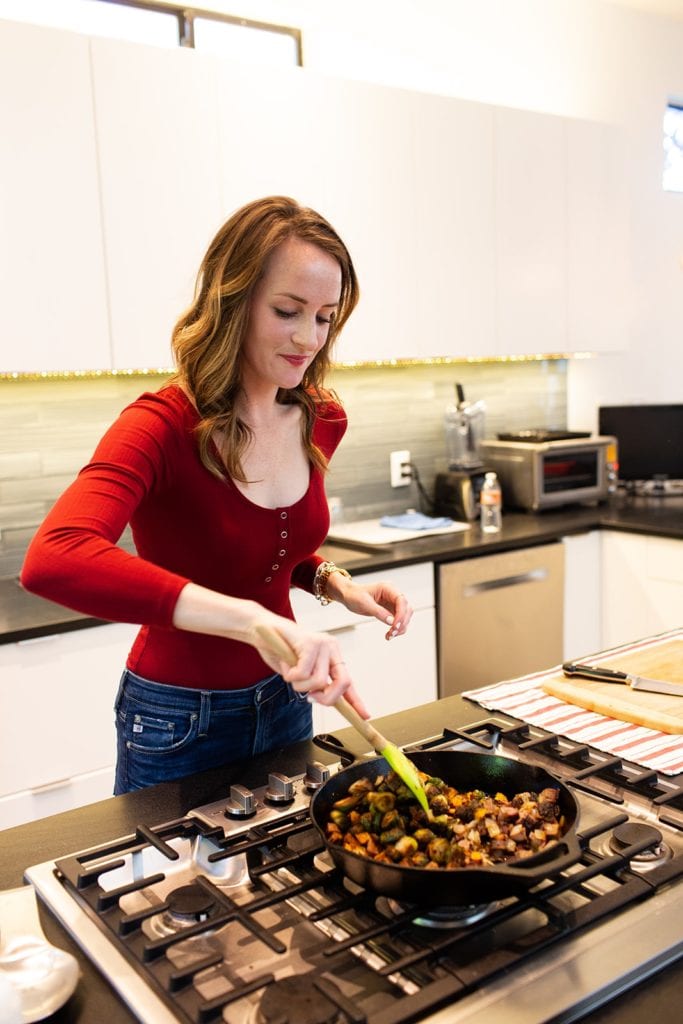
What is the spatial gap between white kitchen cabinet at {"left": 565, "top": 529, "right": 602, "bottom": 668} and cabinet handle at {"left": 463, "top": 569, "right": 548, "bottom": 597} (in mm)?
152

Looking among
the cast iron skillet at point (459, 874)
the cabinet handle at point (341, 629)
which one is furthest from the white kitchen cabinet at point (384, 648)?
the cast iron skillet at point (459, 874)

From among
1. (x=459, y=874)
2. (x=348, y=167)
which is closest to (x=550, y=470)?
(x=348, y=167)

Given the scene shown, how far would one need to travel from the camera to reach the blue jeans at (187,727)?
58.3 inches

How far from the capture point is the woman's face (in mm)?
1383

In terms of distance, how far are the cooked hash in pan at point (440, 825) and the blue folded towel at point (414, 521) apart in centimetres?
223

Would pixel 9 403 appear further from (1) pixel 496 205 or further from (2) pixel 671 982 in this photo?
(2) pixel 671 982

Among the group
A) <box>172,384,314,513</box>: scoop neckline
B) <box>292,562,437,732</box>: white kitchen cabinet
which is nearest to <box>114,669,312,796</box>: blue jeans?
<box>172,384,314,513</box>: scoop neckline

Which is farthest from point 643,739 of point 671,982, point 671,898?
point 671,982

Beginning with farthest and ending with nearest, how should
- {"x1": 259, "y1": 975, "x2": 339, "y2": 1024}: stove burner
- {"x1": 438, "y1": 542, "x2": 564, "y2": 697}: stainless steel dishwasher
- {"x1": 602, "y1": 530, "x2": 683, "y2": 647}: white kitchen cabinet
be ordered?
{"x1": 602, "y1": 530, "x2": 683, "y2": 647}: white kitchen cabinet < {"x1": 438, "y1": 542, "x2": 564, "y2": 697}: stainless steel dishwasher < {"x1": 259, "y1": 975, "x2": 339, "y2": 1024}: stove burner

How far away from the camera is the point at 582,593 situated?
3.43m

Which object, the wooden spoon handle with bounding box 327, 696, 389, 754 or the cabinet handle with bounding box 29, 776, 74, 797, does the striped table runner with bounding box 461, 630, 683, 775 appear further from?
the cabinet handle with bounding box 29, 776, 74, 797

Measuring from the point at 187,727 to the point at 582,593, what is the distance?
2.24 metres

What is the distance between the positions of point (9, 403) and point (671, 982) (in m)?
2.37

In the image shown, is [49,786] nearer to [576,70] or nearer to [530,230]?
[530,230]
